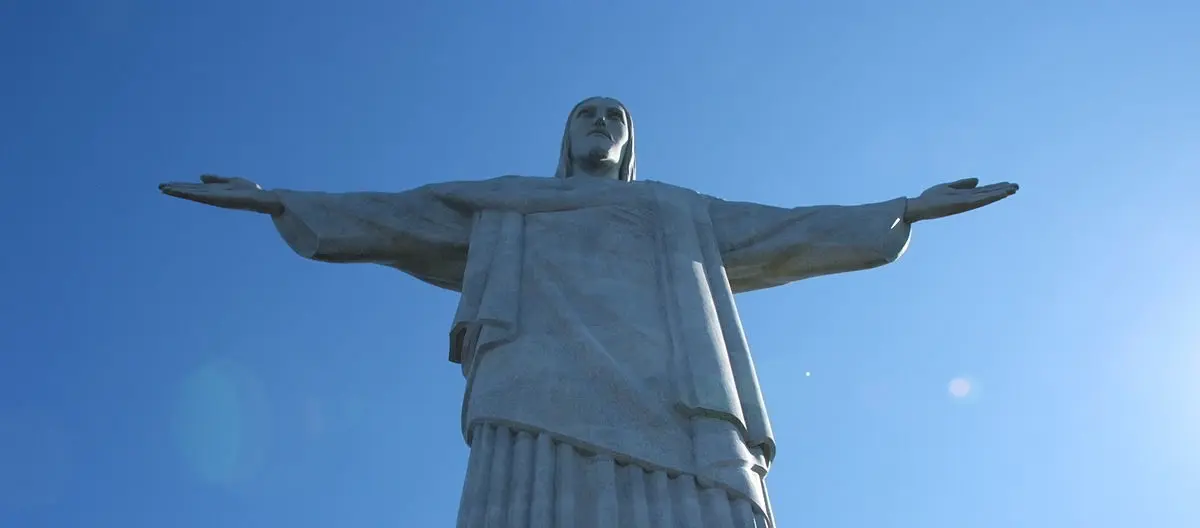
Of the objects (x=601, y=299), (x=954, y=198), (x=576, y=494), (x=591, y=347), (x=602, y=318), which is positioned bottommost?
(x=576, y=494)

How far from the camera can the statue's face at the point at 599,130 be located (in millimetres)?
11750

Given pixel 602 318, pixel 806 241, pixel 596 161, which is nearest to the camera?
pixel 602 318

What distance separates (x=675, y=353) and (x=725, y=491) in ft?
4.27

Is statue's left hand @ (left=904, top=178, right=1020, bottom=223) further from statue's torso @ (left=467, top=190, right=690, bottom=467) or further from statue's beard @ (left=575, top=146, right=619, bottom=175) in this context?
statue's beard @ (left=575, top=146, right=619, bottom=175)

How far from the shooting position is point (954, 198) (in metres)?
10.7

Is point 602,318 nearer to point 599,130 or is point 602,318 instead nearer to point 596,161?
point 596,161

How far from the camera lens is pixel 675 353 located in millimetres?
8734

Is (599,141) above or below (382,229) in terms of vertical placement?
above

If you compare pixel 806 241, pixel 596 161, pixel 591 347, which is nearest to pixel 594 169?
pixel 596 161

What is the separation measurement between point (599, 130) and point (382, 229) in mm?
2418

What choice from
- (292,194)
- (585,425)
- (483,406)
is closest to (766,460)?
(585,425)

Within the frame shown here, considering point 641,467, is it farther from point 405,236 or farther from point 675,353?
point 405,236

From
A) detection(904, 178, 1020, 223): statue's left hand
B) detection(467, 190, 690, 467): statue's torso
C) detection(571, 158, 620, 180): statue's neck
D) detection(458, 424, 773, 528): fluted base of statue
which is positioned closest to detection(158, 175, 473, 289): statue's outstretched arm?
detection(467, 190, 690, 467): statue's torso

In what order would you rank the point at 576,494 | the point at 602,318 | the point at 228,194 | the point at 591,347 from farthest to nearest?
the point at 228,194, the point at 602,318, the point at 591,347, the point at 576,494
